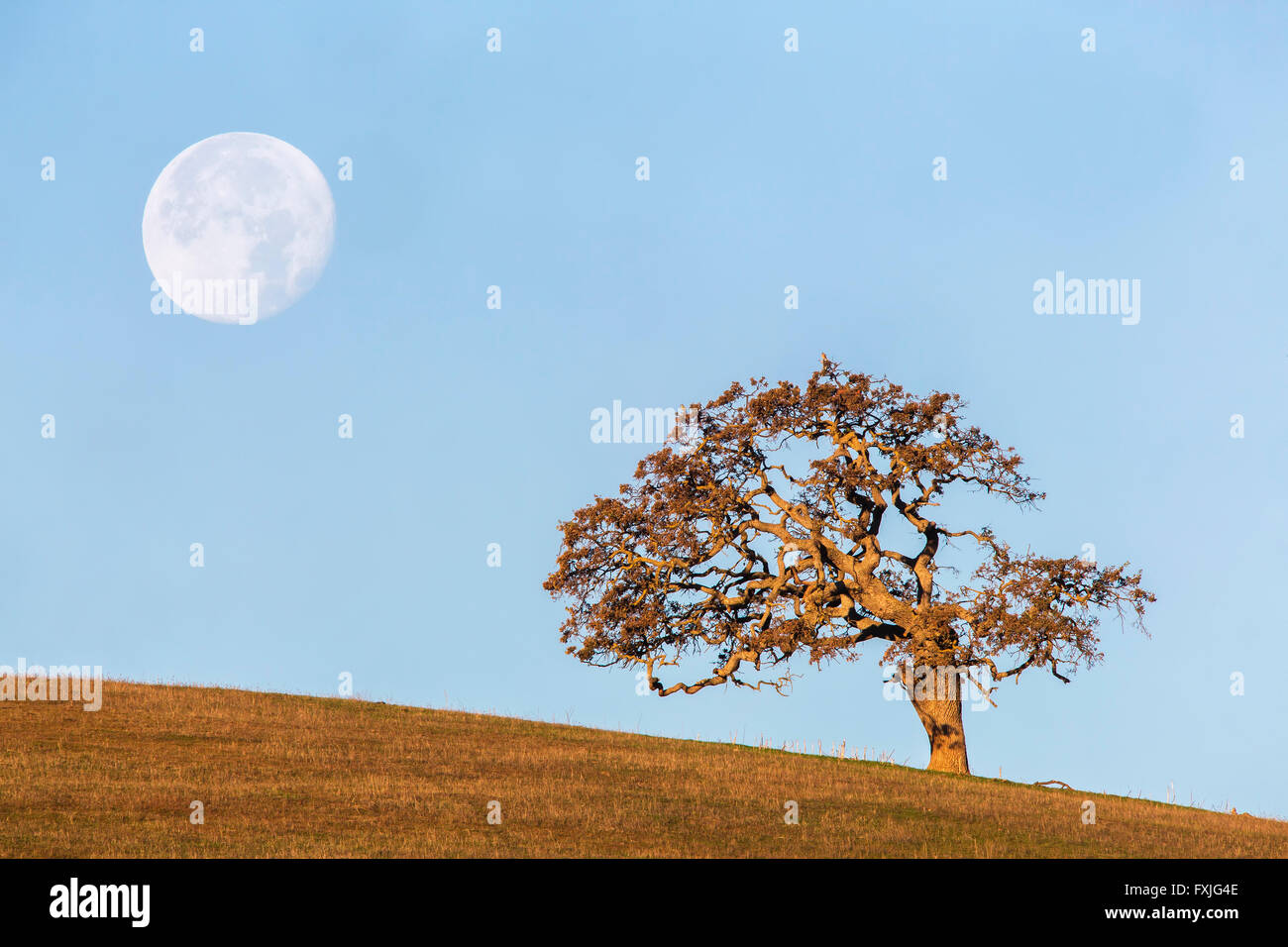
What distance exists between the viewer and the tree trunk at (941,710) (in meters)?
34.9

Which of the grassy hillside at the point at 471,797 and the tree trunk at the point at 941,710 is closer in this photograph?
the grassy hillside at the point at 471,797

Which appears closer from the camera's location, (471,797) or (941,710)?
(471,797)

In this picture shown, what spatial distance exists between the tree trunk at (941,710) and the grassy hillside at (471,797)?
234 centimetres

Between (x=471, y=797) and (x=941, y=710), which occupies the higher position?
(x=941, y=710)

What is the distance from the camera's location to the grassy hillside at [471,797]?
2047 centimetres

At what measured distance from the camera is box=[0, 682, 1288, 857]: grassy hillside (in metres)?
20.5

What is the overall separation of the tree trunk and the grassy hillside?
2.34 meters

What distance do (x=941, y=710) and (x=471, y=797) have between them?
15.7 meters

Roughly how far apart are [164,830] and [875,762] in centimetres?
2009

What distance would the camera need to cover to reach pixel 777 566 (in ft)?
123

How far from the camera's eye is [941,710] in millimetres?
35312

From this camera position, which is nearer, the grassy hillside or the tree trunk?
the grassy hillside
